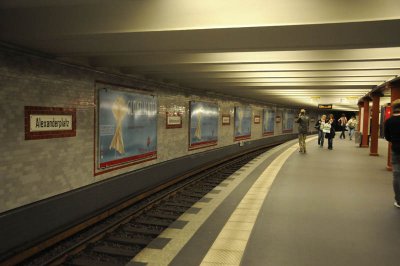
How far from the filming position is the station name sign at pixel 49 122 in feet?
16.8

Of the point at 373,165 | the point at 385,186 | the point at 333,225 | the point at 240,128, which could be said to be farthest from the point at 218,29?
the point at 240,128

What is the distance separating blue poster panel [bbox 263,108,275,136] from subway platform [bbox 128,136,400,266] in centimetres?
1467

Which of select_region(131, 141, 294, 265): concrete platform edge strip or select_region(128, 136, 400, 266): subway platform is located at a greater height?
select_region(128, 136, 400, 266): subway platform

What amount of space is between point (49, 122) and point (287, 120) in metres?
25.1

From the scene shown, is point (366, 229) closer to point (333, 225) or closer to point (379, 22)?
point (333, 225)

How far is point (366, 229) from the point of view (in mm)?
4270

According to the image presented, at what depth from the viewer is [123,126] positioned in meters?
7.77

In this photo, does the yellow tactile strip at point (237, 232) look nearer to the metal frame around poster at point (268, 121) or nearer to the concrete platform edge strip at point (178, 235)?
the concrete platform edge strip at point (178, 235)

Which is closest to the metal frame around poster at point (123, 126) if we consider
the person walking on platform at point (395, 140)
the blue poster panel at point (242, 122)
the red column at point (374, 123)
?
the person walking on platform at point (395, 140)

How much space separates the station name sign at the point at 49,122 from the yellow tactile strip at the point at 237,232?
3.09 meters

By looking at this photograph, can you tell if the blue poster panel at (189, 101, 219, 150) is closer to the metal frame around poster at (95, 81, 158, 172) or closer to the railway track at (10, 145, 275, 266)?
the metal frame around poster at (95, 81, 158, 172)

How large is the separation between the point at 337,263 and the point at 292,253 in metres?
0.43

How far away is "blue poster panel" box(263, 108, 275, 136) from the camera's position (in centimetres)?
2228

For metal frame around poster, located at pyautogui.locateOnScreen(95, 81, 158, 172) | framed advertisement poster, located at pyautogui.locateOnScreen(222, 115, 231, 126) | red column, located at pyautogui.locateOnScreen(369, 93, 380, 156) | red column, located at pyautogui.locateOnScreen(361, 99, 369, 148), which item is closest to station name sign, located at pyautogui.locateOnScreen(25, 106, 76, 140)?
metal frame around poster, located at pyautogui.locateOnScreen(95, 81, 158, 172)
